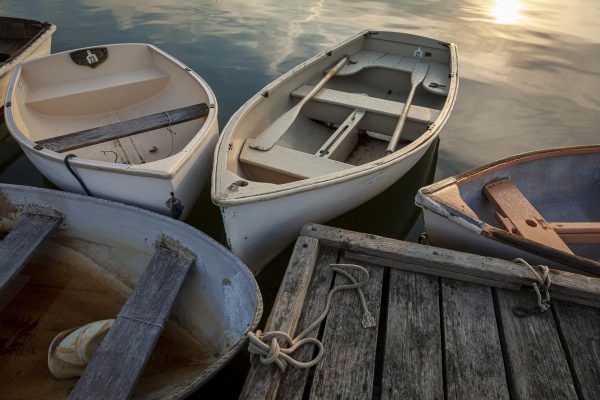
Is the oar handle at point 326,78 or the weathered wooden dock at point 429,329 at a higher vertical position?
the oar handle at point 326,78

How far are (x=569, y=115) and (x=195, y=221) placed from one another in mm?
6892

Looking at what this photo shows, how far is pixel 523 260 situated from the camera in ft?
9.08

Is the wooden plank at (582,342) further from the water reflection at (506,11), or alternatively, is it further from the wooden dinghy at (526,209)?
the water reflection at (506,11)

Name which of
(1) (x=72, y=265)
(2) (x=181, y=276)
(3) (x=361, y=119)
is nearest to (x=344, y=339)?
(2) (x=181, y=276)

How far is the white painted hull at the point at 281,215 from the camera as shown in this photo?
3012mm

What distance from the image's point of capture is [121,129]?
13.9ft

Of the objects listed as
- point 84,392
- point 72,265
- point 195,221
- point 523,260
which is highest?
point 523,260

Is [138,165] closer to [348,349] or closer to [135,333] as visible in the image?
[135,333]

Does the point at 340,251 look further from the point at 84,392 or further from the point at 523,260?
the point at 84,392

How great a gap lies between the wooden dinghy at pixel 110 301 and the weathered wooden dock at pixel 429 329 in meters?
0.46

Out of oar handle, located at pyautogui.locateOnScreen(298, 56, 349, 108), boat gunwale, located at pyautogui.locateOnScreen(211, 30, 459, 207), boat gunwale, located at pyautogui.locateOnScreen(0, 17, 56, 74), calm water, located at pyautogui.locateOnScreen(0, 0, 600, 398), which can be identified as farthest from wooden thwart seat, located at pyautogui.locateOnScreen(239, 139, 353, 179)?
boat gunwale, located at pyautogui.locateOnScreen(0, 17, 56, 74)

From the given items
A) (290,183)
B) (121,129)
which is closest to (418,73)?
(290,183)

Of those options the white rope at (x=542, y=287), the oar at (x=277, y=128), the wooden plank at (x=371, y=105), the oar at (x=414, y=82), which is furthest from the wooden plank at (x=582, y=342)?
the oar at (x=277, y=128)

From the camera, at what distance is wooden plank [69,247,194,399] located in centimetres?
232
